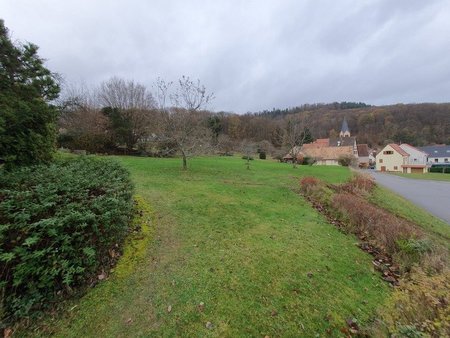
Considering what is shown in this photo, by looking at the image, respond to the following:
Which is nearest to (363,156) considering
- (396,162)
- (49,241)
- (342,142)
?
(342,142)

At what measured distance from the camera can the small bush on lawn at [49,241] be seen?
2.59m

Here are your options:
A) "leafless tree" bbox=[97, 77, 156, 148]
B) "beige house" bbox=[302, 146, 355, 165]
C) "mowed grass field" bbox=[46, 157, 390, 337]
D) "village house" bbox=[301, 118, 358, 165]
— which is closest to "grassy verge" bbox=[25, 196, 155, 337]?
"mowed grass field" bbox=[46, 157, 390, 337]

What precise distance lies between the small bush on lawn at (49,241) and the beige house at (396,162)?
56.9 meters

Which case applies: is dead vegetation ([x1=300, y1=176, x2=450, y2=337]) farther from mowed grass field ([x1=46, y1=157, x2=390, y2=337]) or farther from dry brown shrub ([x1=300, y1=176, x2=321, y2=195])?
dry brown shrub ([x1=300, y1=176, x2=321, y2=195])

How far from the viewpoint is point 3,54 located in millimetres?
5570

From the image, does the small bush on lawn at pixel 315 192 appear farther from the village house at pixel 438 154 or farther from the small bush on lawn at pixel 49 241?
the village house at pixel 438 154

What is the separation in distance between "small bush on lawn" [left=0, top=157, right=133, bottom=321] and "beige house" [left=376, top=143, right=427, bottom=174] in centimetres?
5688

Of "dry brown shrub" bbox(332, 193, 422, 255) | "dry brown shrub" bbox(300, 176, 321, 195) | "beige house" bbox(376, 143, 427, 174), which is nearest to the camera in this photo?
"dry brown shrub" bbox(332, 193, 422, 255)

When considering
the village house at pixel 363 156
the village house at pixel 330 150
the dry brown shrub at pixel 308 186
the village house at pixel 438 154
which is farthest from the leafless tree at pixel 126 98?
the village house at pixel 438 154

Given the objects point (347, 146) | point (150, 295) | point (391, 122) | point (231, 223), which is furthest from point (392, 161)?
point (150, 295)

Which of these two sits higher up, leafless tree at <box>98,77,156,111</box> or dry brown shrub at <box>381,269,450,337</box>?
leafless tree at <box>98,77,156,111</box>

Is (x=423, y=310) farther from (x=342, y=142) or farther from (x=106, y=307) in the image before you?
(x=342, y=142)

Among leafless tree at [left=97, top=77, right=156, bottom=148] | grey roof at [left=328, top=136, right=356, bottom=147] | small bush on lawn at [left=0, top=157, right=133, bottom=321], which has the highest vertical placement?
leafless tree at [left=97, top=77, right=156, bottom=148]

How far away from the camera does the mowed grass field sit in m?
2.87
